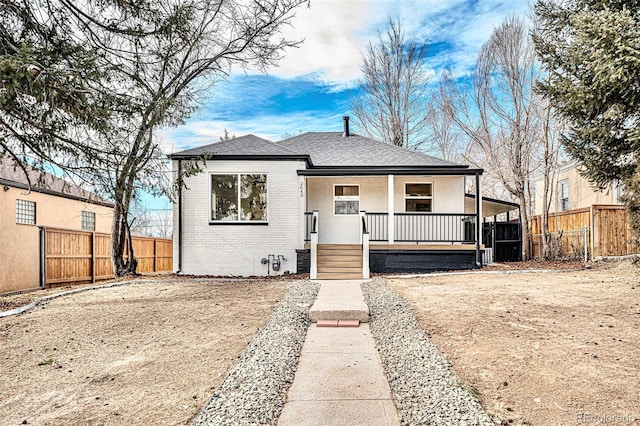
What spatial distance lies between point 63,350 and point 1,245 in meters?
9.82

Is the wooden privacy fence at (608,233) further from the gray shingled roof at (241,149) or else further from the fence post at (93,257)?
the fence post at (93,257)

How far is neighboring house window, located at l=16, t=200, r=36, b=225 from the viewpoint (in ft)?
46.6

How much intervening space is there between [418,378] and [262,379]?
1.44 m

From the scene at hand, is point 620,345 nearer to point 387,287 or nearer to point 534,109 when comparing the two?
point 387,287


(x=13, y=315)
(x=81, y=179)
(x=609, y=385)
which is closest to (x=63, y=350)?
(x=13, y=315)

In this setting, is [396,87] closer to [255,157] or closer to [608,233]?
[608,233]

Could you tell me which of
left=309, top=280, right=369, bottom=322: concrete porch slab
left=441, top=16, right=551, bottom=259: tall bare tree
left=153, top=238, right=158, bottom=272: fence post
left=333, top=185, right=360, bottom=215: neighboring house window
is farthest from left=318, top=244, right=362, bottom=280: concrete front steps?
left=153, top=238, right=158, bottom=272: fence post

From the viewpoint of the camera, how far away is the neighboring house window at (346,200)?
47.9ft

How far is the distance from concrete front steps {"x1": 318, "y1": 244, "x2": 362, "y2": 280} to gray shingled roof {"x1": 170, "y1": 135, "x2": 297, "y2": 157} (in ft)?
10.2

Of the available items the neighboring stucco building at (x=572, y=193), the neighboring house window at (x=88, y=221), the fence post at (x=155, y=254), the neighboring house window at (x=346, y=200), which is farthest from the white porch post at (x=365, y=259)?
the neighboring house window at (x=88, y=221)

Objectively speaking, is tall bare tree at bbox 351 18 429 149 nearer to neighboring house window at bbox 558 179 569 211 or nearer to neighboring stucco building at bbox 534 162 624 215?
neighboring stucco building at bbox 534 162 624 215

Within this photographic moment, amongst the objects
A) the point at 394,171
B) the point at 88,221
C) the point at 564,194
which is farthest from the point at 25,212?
the point at 564,194

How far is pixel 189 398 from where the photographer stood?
3736mm

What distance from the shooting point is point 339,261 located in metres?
12.3
